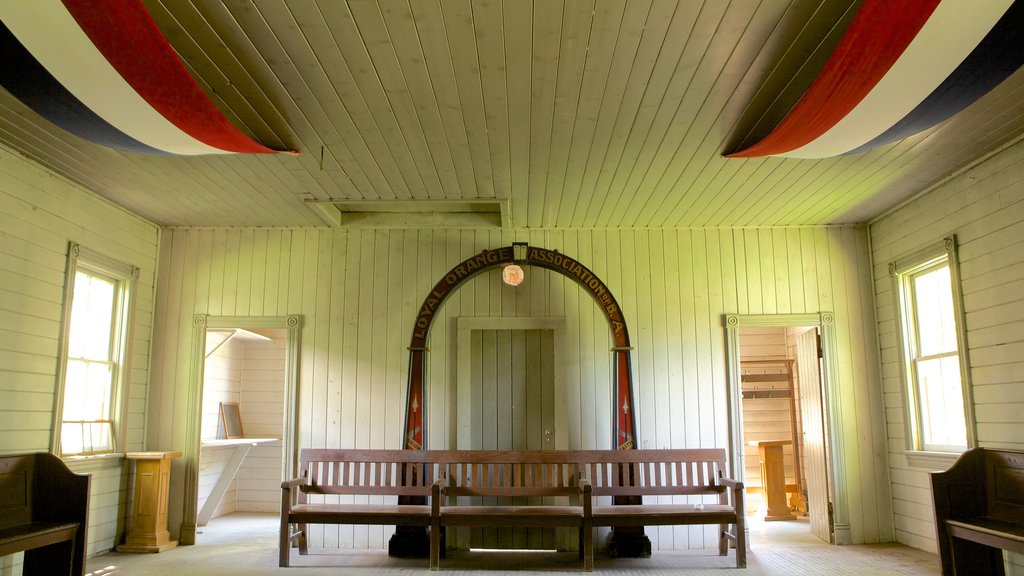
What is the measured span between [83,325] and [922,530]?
7.13 metres

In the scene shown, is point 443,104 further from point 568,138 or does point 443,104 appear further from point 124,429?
point 124,429

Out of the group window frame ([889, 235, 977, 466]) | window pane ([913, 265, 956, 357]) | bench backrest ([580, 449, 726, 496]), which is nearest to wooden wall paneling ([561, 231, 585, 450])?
bench backrest ([580, 449, 726, 496])

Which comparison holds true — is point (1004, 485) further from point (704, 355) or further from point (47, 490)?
point (47, 490)

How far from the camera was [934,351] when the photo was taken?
20.1 feet

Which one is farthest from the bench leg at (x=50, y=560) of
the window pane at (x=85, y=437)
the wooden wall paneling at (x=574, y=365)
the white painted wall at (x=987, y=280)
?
the white painted wall at (x=987, y=280)

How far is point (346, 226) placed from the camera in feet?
23.1

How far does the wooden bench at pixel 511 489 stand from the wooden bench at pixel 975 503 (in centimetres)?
239

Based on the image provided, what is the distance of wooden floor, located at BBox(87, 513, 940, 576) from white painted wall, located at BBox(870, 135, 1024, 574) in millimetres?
671

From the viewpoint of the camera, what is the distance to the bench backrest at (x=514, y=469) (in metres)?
6.06

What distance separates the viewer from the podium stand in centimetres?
627

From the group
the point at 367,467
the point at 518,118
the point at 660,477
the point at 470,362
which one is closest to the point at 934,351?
the point at 660,477

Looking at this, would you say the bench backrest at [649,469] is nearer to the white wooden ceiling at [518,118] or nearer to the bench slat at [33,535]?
the white wooden ceiling at [518,118]

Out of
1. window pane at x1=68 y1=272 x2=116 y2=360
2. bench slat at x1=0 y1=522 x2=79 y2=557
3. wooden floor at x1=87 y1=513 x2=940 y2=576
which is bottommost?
wooden floor at x1=87 y1=513 x2=940 y2=576

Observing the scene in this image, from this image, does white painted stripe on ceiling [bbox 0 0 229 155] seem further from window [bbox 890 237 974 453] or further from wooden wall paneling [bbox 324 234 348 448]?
window [bbox 890 237 974 453]
